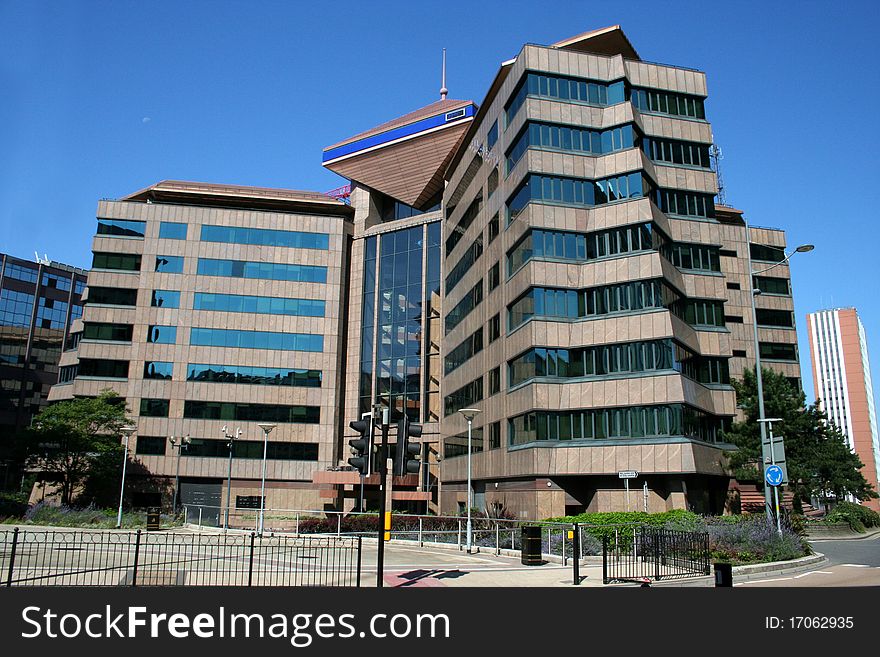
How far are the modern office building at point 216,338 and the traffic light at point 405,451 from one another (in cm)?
4996

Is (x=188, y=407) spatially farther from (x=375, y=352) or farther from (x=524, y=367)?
(x=524, y=367)

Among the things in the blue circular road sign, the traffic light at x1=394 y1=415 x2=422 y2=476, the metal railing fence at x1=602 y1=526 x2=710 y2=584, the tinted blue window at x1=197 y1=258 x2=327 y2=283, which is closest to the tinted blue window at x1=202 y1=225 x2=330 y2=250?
the tinted blue window at x1=197 y1=258 x2=327 y2=283

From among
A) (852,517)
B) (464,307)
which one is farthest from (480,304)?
(852,517)

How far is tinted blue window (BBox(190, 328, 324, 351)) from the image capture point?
66.8 m

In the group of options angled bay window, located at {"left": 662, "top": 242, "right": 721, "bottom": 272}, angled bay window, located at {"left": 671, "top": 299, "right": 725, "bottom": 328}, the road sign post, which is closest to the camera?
the road sign post

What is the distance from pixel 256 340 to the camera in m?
67.4

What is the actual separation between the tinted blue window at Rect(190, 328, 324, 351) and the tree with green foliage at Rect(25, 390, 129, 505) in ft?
31.2

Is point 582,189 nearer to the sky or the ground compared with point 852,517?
nearer to the sky

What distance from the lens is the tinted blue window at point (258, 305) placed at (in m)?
67.5

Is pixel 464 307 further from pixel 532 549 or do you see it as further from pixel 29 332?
pixel 29 332

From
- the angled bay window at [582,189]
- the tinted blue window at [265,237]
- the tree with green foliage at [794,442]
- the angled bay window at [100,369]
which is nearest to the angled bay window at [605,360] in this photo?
the tree with green foliage at [794,442]

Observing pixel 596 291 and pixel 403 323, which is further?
pixel 403 323

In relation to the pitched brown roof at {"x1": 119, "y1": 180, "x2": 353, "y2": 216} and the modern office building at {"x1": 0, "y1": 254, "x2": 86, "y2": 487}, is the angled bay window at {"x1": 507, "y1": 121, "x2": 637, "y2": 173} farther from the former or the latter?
the modern office building at {"x1": 0, "y1": 254, "x2": 86, "y2": 487}

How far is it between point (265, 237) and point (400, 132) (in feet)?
53.8
